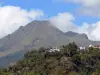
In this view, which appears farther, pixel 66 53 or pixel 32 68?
pixel 66 53

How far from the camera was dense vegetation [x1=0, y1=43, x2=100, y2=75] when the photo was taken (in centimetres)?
16338

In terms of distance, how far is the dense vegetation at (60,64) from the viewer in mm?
163375

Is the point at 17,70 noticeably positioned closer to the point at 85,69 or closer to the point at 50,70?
the point at 50,70

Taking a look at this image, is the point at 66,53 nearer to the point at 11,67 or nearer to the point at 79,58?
the point at 79,58

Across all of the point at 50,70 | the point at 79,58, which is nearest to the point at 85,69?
the point at 79,58

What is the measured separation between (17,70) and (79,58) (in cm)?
2943

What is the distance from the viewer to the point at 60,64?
168 m

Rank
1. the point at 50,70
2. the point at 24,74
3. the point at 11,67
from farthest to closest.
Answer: the point at 11,67, the point at 50,70, the point at 24,74

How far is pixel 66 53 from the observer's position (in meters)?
186

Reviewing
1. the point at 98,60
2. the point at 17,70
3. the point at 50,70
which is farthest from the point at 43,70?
the point at 98,60

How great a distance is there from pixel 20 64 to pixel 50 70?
19.6 meters

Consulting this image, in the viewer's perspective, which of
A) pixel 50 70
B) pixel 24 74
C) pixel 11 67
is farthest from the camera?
pixel 11 67

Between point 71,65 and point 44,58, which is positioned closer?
point 71,65

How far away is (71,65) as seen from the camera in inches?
6590
